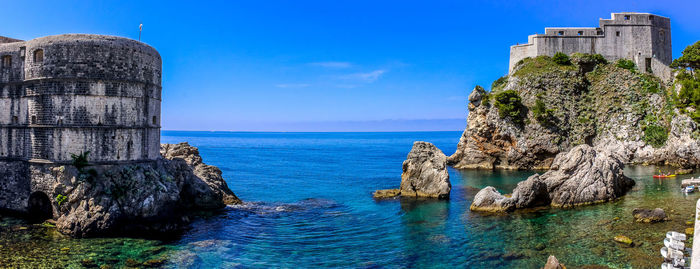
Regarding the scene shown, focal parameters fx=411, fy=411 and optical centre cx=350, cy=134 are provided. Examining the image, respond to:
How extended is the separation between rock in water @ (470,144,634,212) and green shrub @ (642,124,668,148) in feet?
80.2

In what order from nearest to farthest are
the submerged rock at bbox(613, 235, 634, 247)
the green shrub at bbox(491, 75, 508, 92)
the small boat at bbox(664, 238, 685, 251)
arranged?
the small boat at bbox(664, 238, 685, 251) < the submerged rock at bbox(613, 235, 634, 247) < the green shrub at bbox(491, 75, 508, 92)

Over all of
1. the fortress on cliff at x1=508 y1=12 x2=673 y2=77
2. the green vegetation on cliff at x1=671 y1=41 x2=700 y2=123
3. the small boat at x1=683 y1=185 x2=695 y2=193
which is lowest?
the small boat at x1=683 y1=185 x2=695 y2=193

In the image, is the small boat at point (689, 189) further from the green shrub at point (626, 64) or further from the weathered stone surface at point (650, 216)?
the green shrub at point (626, 64)

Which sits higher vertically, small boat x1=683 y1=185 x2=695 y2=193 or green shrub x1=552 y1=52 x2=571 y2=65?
green shrub x1=552 y1=52 x2=571 y2=65

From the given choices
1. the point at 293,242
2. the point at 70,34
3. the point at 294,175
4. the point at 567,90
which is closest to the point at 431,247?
the point at 293,242

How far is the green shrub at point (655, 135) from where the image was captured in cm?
4647

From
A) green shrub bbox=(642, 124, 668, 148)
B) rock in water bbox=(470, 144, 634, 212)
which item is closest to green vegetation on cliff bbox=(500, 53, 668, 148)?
green shrub bbox=(642, 124, 668, 148)

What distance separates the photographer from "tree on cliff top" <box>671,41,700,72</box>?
45.4 meters

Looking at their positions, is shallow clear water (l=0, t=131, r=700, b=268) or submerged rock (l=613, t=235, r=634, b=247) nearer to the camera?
shallow clear water (l=0, t=131, r=700, b=268)

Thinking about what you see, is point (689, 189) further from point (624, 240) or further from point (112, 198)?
point (112, 198)

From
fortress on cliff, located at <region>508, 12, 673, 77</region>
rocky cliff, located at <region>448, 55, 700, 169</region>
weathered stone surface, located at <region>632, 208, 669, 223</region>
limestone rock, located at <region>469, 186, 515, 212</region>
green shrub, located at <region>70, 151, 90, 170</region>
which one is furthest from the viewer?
fortress on cliff, located at <region>508, 12, 673, 77</region>

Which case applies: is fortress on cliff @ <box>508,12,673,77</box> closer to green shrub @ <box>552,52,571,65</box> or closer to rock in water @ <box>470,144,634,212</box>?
green shrub @ <box>552,52,571,65</box>

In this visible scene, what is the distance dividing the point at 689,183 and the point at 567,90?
2473 centimetres

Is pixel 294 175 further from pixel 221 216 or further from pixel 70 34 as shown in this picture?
pixel 70 34
